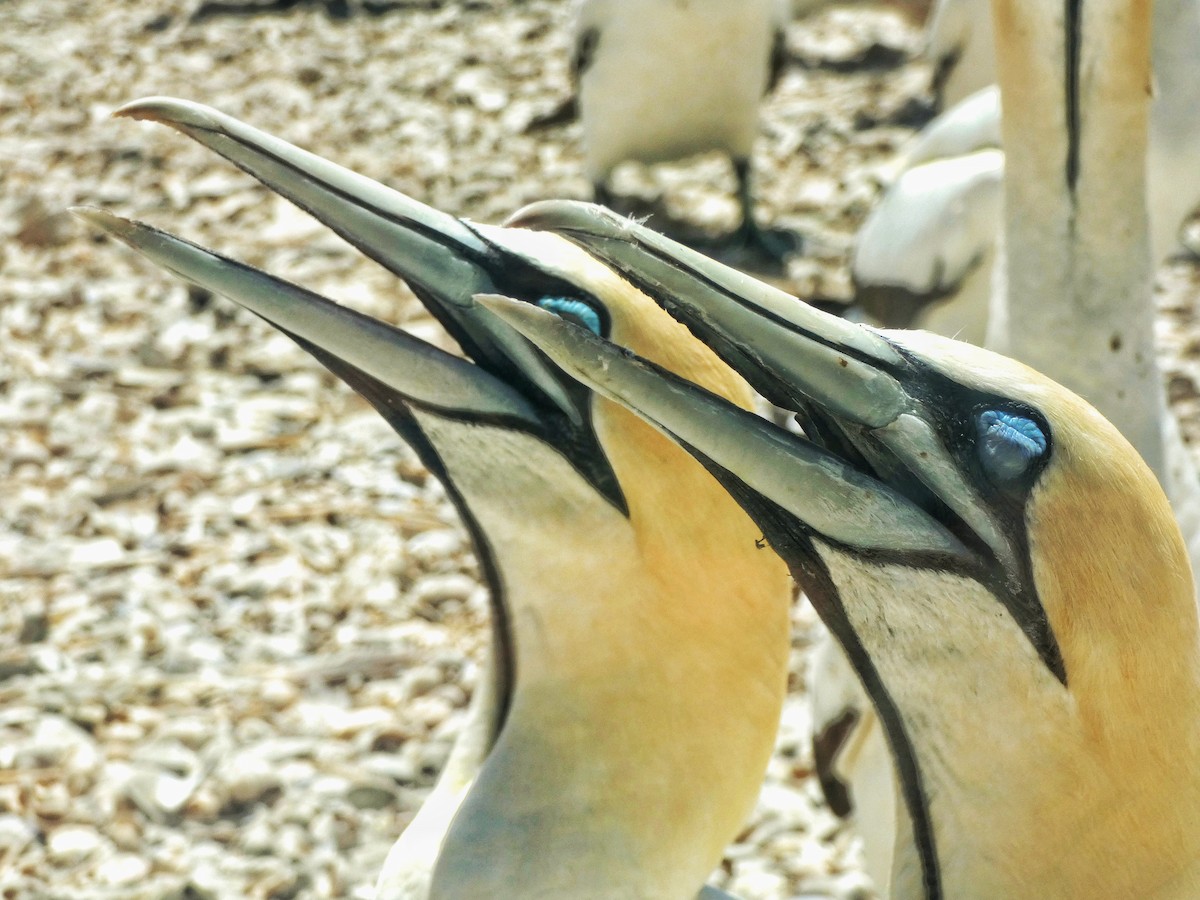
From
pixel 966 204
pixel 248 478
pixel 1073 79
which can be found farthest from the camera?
pixel 248 478

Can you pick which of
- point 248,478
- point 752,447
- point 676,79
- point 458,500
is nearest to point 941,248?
point 248,478

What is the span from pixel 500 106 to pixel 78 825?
5.59 meters

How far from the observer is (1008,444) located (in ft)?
5.80

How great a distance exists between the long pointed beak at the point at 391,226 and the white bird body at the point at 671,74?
5247 millimetres

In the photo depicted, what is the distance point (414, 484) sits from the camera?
17.1 feet

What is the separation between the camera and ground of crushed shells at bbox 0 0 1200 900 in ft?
12.6

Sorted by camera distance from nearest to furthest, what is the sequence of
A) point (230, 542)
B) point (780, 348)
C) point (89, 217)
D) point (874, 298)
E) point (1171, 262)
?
point (780, 348)
point (89, 217)
point (230, 542)
point (874, 298)
point (1171, 262)

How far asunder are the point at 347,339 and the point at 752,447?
2.30ft

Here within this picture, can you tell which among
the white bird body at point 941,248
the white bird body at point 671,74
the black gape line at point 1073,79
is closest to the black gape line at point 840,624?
the black gape line at point 1073,79

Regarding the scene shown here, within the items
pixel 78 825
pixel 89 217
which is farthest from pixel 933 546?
pixel 78 825

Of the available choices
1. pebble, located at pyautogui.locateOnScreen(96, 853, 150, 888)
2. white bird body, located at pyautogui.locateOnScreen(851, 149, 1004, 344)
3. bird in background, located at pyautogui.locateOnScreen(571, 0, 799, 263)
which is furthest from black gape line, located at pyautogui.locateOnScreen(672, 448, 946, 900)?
bird in background, located at pyautogui.locateOnScreen(571, 0, 799, 263)

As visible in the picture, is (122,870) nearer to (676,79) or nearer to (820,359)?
(820,359)

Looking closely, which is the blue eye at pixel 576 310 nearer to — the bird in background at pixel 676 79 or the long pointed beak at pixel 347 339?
the long pointed beak at pixel 347 339

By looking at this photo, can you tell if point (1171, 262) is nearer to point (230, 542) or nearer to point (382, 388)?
point (230, 542)
